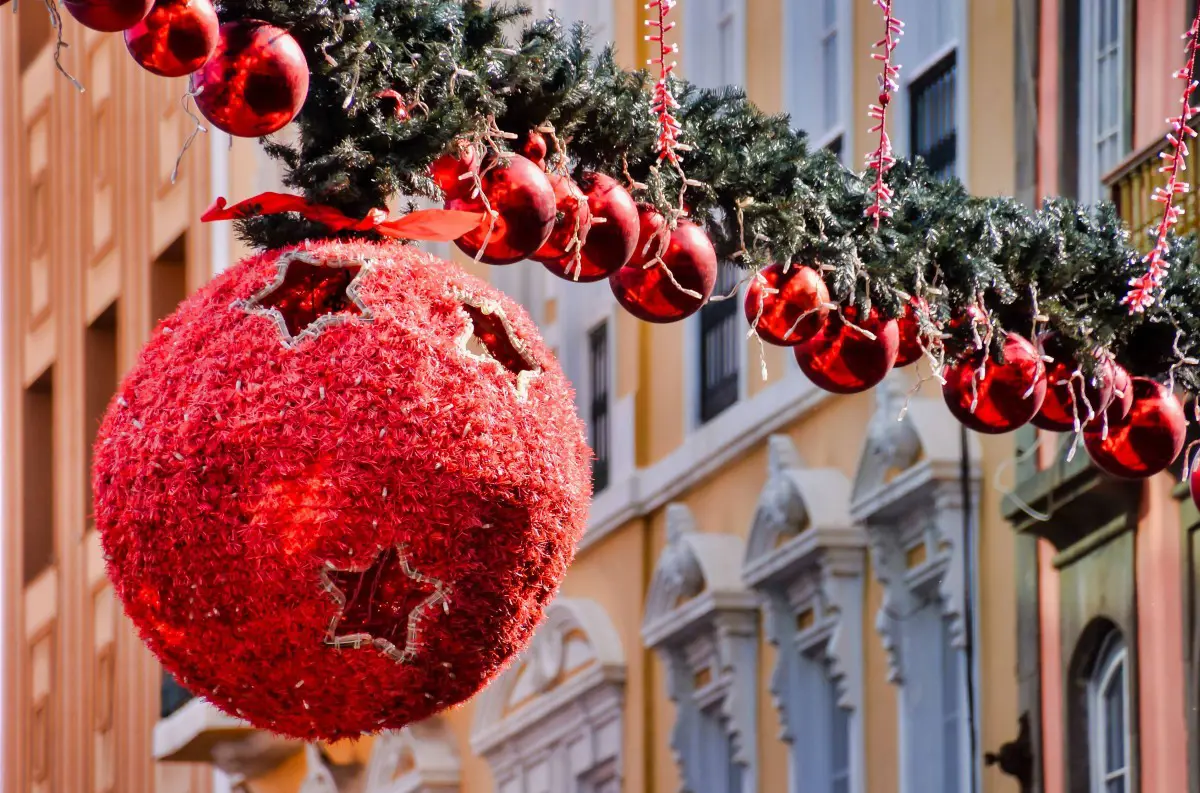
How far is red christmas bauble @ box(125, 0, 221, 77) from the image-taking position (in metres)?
4.32

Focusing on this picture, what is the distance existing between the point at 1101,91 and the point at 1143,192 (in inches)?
39.3

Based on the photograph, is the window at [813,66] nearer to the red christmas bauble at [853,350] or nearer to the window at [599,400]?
the window at [599,400]

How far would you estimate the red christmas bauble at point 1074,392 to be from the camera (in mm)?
5691

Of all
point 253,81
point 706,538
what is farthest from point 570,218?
point 706,538

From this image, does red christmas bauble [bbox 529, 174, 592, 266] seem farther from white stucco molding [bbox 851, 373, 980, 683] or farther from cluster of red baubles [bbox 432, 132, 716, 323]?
white stucco molding [bbox 851, 373, 980, 683]

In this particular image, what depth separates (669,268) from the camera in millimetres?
5215

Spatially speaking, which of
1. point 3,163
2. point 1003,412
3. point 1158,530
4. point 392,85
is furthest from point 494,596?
point 3,163

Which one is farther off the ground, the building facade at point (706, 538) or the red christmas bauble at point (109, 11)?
the building facade at point (706, 538)

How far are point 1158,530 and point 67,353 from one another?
1315 centimetres

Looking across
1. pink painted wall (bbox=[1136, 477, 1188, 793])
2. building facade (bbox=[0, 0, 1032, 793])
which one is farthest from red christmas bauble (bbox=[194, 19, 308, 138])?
building facade (bbox=[0, 0, 1032, 793])

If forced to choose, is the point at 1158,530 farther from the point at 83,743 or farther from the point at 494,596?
the point at 83,743

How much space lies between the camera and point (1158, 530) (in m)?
10.1

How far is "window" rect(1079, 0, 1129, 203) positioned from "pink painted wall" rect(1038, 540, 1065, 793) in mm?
1497

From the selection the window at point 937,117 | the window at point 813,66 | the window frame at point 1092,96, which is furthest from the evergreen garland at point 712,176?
the window at point 813,66
